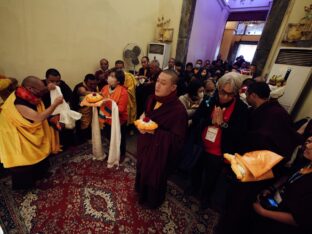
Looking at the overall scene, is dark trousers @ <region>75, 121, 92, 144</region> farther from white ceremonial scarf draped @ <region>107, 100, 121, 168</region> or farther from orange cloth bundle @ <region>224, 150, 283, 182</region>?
orange cloth bundle @ <region>224, 150, 283, 182</region>

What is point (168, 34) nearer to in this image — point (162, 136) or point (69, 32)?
point (69, 32)

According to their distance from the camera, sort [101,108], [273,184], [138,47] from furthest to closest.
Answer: [138,47] < [101,108] < [273,184]

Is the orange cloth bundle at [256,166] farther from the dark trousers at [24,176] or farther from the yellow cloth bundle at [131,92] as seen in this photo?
the yellow cloth bundle at [131,92]

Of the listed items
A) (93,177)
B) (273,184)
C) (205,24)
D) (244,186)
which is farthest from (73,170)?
Result: (205,24)

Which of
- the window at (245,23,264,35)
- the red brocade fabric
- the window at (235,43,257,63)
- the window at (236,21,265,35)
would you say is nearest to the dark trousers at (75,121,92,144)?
the red brocade fabric

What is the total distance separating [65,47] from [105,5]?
5.14 feet

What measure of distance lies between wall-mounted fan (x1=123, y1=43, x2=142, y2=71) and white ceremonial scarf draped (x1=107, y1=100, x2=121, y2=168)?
3.12 m

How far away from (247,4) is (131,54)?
6.56 m

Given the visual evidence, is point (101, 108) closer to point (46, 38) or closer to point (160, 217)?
point (160, 217)

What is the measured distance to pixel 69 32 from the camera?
3734 mm

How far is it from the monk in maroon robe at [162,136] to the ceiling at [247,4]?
8270mm

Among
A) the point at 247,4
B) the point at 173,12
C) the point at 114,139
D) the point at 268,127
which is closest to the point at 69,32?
the point at 114,139

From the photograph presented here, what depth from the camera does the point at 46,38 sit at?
344 cm

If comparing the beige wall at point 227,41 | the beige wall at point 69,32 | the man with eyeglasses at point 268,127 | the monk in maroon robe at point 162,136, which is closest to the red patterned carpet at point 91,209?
the monk in maroon robe at point 162,136
